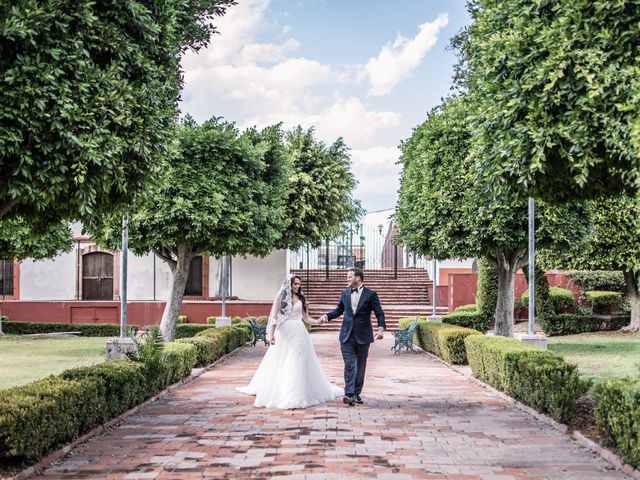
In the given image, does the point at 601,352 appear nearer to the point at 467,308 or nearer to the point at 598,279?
the point at 467,308

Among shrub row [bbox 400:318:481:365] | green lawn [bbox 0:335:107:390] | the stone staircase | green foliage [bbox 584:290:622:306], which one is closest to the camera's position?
green lawn [bbox 0:335:107:390]

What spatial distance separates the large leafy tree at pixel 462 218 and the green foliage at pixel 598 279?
10.4 meters

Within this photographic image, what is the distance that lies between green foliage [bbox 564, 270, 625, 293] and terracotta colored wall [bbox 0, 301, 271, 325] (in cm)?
1179

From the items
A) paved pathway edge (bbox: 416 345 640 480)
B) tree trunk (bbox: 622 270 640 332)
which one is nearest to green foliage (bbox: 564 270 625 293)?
tree trunk (bbox: 622 270 640 332)

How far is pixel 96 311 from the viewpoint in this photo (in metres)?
33.1

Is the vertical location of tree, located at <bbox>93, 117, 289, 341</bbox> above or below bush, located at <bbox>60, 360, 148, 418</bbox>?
above

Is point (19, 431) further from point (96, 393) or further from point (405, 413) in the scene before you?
point (405, 413)

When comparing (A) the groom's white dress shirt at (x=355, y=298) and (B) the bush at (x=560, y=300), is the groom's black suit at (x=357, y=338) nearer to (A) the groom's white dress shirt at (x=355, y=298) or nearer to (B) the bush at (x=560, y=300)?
(A) the groom's white dress shirt at (x=355, y=298)

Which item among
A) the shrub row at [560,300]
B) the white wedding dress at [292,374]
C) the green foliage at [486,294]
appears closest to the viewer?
the white wedding dress at [292,374]

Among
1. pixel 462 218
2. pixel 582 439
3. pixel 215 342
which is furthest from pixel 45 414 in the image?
pixel 462 218

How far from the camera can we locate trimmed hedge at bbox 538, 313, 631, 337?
27.9 metres

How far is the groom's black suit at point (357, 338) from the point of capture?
1128 centimetres

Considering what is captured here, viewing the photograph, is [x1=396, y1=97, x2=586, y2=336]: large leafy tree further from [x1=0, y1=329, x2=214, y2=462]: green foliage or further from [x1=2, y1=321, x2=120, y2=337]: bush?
[x1=2, y1=321, x2=120, y2=337]: bush

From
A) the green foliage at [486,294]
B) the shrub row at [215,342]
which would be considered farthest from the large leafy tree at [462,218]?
the green foliage at [486,294]
